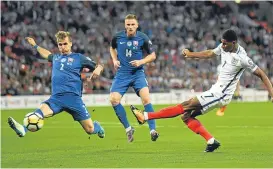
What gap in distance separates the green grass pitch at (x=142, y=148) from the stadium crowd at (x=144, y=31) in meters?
12.9

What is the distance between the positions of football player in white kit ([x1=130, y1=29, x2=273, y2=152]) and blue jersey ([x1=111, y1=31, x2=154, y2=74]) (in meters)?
2.54

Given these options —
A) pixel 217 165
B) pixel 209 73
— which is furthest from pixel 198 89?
pixel 217 165

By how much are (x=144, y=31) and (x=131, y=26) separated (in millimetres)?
25892

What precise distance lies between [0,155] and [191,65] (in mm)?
27129

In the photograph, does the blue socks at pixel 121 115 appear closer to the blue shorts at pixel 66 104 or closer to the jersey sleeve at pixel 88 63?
the blue shorts at pixel 66 104

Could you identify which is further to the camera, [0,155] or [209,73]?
[209,73]

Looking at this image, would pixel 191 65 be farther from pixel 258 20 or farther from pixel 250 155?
pixel 250 155

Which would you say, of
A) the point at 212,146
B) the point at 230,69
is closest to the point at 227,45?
the point at 230,69

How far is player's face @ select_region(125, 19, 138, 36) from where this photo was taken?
16.5 meters

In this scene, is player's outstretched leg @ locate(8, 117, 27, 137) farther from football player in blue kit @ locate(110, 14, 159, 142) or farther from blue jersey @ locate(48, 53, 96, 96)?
football player in blue kit @ locate(110, 14, 159, 142)

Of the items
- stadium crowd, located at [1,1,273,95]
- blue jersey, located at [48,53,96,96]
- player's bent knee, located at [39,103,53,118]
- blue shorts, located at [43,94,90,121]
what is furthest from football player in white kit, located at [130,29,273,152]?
stadium crowd, located at [1,1,273,95]

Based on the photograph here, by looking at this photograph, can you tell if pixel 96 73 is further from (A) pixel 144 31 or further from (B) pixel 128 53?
(A) pixel 144 31

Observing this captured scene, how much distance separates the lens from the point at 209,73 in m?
41.1

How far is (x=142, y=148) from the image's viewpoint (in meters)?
15.6
